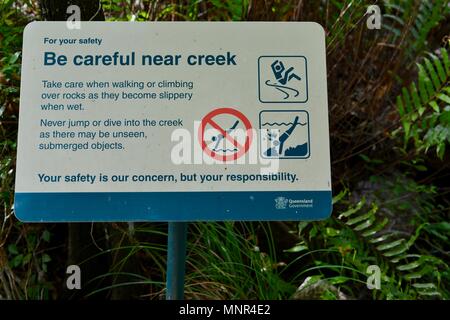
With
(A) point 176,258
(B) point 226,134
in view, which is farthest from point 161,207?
(B) point 226,134

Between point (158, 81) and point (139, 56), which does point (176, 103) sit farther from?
point (139, 56)

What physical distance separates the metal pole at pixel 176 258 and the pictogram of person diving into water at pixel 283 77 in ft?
1.68

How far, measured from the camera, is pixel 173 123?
155 cm

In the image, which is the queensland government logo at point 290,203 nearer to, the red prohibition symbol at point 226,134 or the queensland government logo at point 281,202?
the queensland government logo at point 281,202

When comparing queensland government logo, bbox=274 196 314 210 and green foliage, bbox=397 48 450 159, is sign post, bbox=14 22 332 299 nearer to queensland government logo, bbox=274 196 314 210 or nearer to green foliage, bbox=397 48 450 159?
queensland government logo, bbox=274 196 314 210

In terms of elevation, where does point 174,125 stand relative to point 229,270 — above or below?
above

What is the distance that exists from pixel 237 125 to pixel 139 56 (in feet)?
1.26

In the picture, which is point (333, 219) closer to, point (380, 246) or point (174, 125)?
point (380, 246)

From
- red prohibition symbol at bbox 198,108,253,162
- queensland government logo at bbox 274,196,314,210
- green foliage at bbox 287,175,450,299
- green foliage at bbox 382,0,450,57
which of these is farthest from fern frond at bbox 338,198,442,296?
green foliage at bbox 382,0,450,57

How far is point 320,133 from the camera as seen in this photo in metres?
1.57

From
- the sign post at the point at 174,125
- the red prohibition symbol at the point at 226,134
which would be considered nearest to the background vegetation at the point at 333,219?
the sign post at the point at 174,125
